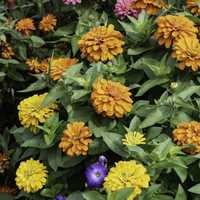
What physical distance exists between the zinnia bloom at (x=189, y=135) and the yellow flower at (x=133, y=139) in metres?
0.10

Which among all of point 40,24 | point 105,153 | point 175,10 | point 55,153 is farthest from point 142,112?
point 40,24

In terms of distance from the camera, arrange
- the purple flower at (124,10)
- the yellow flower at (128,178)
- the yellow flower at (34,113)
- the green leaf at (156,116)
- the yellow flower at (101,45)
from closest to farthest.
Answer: the yellow flower at (128,178)
the green leaf at (156,116)
the yellow flower at (34,113)
the yellow flower at (101,45)
the purple flower at (124,10)

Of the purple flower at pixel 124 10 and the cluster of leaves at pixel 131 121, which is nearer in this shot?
the cluster of leaves at pixel 131 121

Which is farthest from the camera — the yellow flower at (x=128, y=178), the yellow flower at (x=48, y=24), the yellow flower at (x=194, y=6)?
the yellow flower at (x=48, y=24)

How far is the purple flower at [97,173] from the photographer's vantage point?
1.77 m

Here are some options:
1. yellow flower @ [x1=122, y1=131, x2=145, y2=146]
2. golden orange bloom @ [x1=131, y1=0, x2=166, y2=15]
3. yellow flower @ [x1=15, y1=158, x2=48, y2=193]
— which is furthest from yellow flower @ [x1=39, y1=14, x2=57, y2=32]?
yellow flower @ [x1=122, y1=131, x2=145, y2=146]

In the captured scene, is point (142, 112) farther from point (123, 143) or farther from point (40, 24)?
point (40, 24)

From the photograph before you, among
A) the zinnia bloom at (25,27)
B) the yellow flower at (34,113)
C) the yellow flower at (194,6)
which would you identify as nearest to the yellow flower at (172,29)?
the yellow flower at (194,6)

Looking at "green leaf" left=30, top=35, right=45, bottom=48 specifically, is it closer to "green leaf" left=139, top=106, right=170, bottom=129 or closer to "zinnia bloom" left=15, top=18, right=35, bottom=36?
"zinnia bloom" left=15, top=18, right=35, bottom=36

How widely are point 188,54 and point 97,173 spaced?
1.65ft

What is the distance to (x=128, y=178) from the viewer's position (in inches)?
65.0

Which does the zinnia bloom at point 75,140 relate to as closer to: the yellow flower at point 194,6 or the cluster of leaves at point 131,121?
the cluster of leaves at point 131,121

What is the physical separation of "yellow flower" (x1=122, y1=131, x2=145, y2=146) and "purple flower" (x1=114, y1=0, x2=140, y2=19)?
771 millimetres

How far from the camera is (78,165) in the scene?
6.50 ft
